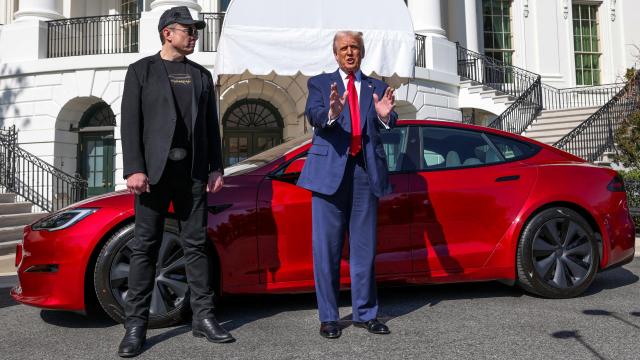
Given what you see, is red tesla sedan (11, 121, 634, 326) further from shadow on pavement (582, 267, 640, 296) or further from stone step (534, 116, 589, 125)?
stone step (534, 116, 589, 125)

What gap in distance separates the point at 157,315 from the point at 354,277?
1307mm

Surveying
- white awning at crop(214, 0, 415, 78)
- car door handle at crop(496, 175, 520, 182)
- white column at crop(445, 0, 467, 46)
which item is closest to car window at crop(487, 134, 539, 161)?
car door handle at crop(496, 175, 520, 182)

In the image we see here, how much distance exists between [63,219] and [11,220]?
6.28 metres

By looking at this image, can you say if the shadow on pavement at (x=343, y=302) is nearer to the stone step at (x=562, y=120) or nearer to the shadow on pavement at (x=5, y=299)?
the shadow on pavement at (x=5, y=299)

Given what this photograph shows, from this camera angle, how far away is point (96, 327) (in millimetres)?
3506

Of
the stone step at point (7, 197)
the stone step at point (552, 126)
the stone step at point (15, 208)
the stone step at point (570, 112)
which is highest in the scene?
the stone step at point (570, 112)

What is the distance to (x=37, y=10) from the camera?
43.3ft

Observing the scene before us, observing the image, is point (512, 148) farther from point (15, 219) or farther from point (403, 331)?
point (15, 219)

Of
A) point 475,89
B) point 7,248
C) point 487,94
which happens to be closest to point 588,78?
point 487,94

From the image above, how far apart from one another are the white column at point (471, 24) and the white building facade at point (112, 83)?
0.11ft

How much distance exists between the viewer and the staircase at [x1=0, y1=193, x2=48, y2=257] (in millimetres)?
8000

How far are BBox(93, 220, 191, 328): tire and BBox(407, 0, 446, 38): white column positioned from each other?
12.9 meters

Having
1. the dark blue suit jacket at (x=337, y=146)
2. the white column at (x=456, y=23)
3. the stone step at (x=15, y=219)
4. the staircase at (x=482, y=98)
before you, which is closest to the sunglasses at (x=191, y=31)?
the dark blue suit jacket at (x=337, y=146)

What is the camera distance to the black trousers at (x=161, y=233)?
3.00 metres
